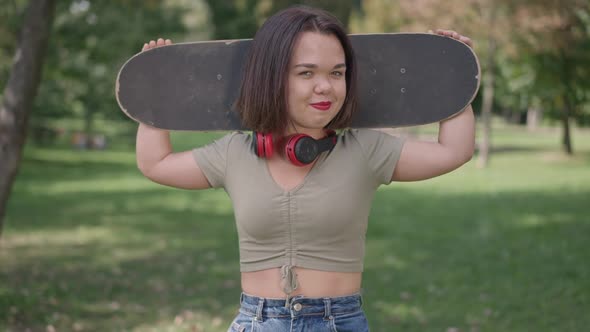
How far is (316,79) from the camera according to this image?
7.17 ft

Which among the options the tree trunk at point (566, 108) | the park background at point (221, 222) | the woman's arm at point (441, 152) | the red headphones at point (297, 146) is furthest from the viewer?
the tree trunk at point (566, 108)

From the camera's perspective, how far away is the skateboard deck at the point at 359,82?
2.36 meters

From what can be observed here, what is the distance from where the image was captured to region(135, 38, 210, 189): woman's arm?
92.8 inches

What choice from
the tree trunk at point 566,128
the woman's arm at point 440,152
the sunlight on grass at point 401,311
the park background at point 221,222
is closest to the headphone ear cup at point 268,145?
the woman's arm at point 440,152

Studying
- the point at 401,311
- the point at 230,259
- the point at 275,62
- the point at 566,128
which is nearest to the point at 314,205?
the point at 275,62

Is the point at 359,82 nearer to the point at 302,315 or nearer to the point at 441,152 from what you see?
the point at 441,152

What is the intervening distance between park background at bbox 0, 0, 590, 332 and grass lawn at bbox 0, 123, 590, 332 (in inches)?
1.0

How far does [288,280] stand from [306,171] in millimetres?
315

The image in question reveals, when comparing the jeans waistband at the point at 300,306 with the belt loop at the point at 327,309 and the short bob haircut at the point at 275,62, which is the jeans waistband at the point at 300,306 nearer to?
the belt loop at the point at 327,309

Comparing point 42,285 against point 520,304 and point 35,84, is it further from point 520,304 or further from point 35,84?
point 520,304

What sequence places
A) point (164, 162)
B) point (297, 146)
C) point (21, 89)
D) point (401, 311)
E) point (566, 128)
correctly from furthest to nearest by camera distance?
point (566, 128) → point (401, 311) → point (21, 89) → point (164, 162) → point (297, 146)

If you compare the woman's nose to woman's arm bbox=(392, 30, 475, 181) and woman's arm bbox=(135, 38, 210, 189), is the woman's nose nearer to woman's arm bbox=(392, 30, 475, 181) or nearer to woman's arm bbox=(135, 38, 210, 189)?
woman's arm bbox=(392, 30, 475, 181)

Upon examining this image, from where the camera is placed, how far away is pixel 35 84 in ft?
19.0

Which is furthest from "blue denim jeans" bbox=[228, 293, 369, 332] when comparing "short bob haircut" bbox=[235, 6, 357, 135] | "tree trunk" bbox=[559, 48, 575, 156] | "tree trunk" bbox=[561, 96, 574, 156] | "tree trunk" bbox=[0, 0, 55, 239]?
"tree trunk" bbox=[561, 96, 574, 156]
